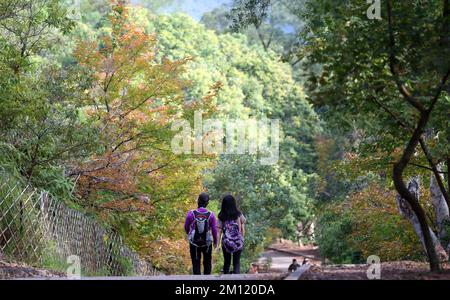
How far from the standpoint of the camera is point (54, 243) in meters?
14.3

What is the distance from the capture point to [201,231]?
39.5 ft

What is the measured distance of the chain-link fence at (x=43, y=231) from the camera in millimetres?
12773

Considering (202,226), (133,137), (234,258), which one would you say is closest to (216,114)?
(133,137)

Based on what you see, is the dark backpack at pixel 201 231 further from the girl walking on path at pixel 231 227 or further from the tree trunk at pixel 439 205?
the tree trunk at pixel 439 205

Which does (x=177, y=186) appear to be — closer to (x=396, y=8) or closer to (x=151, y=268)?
(x=151, y=268)

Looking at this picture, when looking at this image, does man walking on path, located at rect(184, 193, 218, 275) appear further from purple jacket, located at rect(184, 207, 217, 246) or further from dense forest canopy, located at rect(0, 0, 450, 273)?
dense forest canopy, located at rect(0, 0, 450, 273)

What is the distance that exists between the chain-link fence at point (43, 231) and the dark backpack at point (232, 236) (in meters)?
3.37

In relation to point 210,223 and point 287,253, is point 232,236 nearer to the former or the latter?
point 210,223

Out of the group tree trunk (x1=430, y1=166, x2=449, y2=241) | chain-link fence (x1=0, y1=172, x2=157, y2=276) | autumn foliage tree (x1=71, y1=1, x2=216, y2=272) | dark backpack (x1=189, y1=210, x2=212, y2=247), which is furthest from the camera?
autumn foliage tree (x1=71, y1=1, x2=216, y2=272)

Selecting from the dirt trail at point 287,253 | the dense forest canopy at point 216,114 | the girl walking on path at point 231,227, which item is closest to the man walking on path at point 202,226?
the girl walking on path at point 231,227

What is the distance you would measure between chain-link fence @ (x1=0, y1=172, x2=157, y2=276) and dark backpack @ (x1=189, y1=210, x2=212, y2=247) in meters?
2.86

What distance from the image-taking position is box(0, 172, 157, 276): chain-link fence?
12773mm

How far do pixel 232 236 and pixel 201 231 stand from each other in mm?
491

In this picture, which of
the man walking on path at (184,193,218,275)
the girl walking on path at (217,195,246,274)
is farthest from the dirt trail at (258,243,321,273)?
the girl walking on path at (217,195,246,274)
